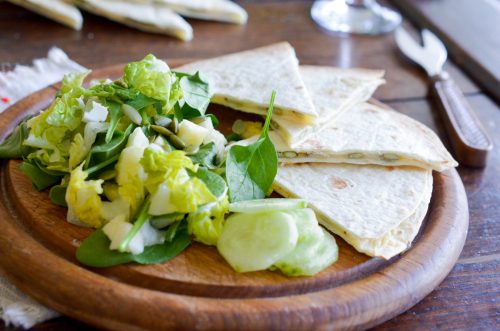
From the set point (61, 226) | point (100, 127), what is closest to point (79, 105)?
point (100, 127)

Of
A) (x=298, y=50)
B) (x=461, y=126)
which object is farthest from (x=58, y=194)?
(x=298, y=50)

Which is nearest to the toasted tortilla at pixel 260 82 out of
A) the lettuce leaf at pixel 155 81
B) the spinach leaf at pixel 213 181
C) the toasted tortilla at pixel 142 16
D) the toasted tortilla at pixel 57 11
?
the lettuce leaf at pixel 155 81

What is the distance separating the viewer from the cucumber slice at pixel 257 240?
1735 mm

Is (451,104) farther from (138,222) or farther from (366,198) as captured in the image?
(138,222)

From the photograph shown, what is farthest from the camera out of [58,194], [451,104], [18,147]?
[451,104]

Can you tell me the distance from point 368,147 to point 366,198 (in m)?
0.25

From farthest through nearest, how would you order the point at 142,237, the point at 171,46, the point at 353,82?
1. the point at 171,46
2. the point at 353,82
3. the point at 142,237

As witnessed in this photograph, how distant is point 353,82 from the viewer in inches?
103

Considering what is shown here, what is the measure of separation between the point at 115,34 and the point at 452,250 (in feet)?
7.06

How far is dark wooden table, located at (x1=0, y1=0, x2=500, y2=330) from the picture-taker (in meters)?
2.38

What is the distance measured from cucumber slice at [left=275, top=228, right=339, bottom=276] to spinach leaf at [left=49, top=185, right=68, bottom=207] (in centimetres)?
66

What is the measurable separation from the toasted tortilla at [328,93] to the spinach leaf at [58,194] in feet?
2.40

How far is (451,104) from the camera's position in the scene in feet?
9.41

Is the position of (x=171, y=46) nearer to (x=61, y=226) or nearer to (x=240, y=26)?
(x=240, y=26)
